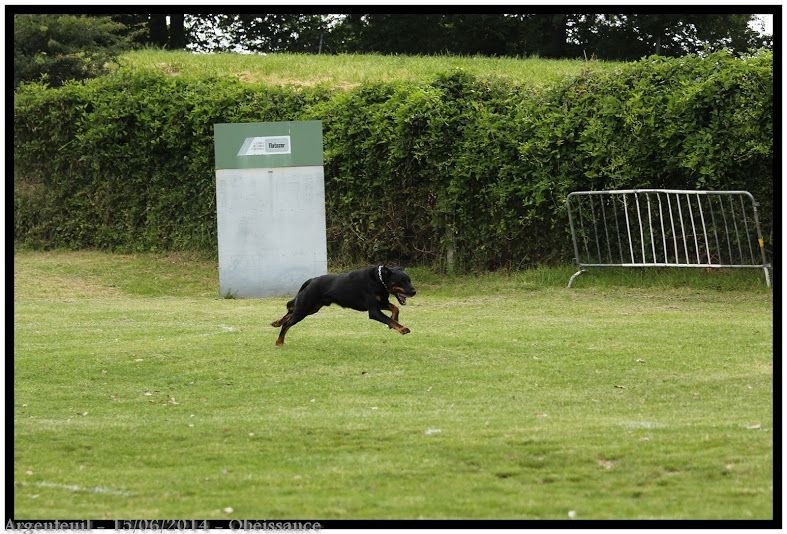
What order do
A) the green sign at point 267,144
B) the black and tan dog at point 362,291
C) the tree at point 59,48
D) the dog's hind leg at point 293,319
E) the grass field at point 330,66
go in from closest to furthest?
the black and tan dog at point 362,291, the dog's hind leg at point 293,319, the green sign at point 267,144, the tree at point 59,48, the grass field at point 330,66

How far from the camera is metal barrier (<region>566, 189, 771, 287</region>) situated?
56.6 feet

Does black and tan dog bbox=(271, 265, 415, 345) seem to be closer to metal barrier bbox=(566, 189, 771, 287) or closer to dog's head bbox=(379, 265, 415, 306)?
dog's head bbox=(379, 265, 415, 306)

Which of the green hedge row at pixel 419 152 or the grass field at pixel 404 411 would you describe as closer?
the grass field at pixel 404 411

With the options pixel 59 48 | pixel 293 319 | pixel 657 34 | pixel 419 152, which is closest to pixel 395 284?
pixel 293 319

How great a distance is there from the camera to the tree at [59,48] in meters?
26.5

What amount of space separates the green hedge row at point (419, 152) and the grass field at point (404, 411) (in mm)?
2626

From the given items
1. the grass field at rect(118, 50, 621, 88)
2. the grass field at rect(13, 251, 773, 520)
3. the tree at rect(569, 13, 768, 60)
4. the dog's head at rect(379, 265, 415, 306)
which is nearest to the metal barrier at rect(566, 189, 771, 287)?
the grass field at rect(13, 251, 773, 520)

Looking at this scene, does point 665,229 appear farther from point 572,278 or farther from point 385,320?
point 385,320

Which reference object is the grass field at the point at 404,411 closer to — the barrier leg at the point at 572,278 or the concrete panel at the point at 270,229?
the barrier leg at the point at 572,278

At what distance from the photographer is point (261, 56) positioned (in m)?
30.2

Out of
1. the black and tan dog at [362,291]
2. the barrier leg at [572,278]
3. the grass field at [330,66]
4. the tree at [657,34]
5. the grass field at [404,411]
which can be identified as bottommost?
the barrier leg at [572,278]

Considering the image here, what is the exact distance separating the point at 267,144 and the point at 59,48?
10.9 metres

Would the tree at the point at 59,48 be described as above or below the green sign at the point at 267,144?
above

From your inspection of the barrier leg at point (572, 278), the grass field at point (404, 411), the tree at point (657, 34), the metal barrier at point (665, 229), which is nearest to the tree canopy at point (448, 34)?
the tree at point (657, 34)
